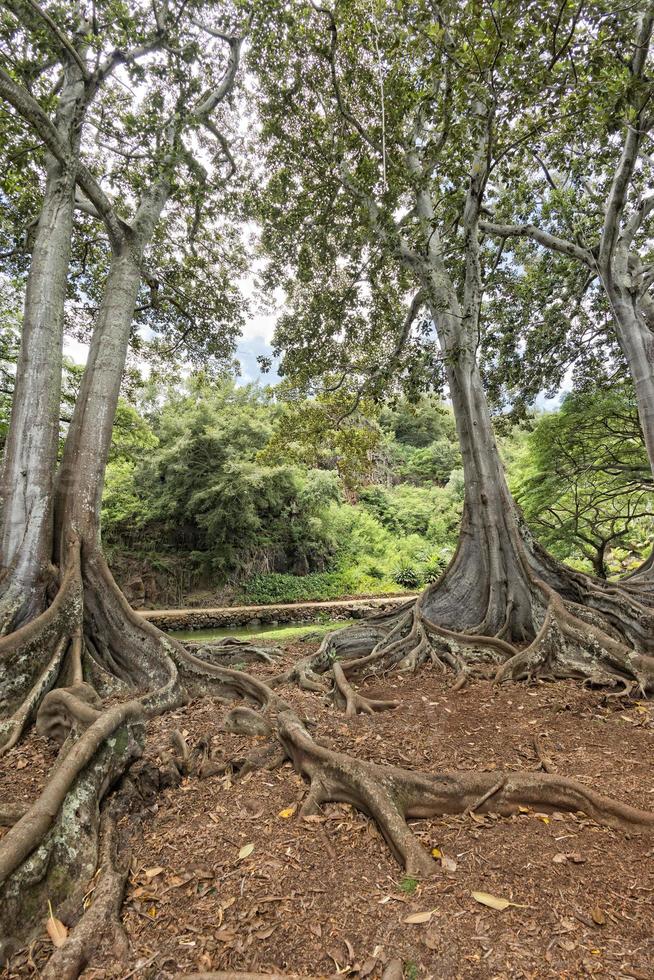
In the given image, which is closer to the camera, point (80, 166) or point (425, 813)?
point (425, 813)

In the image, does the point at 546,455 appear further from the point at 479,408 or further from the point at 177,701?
the point at 177,701

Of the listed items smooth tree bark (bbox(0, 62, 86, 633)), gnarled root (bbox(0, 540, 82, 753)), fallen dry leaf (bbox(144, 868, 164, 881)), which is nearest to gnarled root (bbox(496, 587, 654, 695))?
fallen dry leaf (bbox(144, 868, 164, 881))

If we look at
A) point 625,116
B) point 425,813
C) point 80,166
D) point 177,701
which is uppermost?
point 80,166

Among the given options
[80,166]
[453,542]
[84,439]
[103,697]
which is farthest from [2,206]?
[453,542]

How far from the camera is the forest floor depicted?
5.27 feet

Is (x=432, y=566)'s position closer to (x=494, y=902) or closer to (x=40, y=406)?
(x=40, y=406)

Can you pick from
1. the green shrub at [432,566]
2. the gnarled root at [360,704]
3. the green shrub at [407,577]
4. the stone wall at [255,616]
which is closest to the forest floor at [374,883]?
Answer: the gnarled root at [360,704]

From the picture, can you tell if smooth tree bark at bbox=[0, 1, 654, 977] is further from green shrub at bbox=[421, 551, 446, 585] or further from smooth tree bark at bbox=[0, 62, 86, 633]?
green shrub at bbox=[421, 551, 446, 585]

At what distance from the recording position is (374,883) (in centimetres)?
199

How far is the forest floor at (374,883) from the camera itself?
161 centimetres

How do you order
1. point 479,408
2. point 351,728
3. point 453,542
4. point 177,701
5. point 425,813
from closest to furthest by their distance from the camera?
point 425,813 < point 351,728 < point 177,701 < point 479,408 < point 453,542

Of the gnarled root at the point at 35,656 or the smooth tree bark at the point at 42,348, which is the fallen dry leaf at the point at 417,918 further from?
the smooth tree bark at the point at 42,348

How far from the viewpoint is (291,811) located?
2.57 metres

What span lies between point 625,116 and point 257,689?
21.8ft
